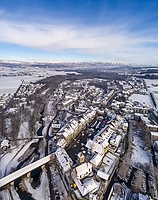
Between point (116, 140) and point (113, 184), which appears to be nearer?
point (113, 184)

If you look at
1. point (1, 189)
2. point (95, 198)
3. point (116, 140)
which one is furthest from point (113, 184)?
point (1, 189)

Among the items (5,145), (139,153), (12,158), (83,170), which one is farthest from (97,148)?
(5,145)

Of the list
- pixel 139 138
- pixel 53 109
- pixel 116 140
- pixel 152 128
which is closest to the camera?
pixel 116 140

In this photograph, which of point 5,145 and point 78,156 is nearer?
point 78,156

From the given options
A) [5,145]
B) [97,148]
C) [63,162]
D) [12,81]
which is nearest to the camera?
[63,162]

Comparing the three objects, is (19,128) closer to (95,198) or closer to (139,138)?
(95,198)

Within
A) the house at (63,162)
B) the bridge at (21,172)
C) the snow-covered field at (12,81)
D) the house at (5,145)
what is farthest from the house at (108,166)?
the snow-covered field at (12,81)

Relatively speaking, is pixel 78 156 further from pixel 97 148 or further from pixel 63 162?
pixel 97 148

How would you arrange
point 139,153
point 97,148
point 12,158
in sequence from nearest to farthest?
point 97,148
point 12,158
point 139,153

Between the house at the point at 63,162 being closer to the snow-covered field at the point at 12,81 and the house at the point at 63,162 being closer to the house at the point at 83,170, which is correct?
the house at the point at 83,170

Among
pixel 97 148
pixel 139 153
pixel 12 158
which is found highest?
pixel 97 148

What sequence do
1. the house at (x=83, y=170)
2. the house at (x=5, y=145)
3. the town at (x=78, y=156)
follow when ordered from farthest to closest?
the house at (x=5, y=145)
the house at (x=83, y=170)
the town at (x=78, y=156)
